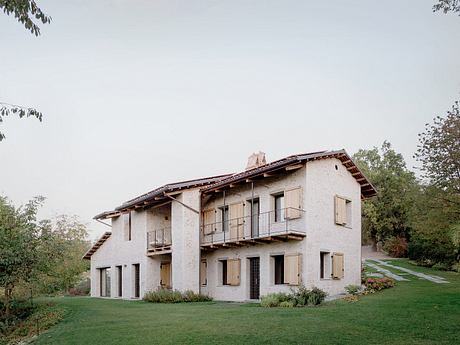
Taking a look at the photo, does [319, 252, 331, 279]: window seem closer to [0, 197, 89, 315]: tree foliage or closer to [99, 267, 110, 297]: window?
[0, 197, 89, 315]: tree foliage

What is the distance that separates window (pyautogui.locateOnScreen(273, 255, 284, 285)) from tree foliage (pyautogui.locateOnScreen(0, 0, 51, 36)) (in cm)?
1766

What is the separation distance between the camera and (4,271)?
19969mm

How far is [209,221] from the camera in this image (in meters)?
27.3

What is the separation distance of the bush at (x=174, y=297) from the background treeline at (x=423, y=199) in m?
13.3

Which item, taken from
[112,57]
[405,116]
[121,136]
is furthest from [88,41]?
[405,116]

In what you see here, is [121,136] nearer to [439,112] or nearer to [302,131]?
[302,131]

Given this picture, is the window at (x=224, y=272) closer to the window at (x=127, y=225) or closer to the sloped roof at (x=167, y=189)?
the sloped roof at (x=167, y=189)

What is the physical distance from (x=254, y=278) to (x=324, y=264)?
3.69m

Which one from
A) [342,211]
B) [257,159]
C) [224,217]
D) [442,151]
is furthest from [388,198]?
[224,217]

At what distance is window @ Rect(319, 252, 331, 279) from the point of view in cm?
2280

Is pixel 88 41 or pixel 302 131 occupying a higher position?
pixel 88 41

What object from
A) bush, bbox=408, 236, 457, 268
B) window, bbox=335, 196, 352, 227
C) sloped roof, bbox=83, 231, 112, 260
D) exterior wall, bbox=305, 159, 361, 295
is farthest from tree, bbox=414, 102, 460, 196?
sloped roof, bbox=83, 231, 112, 260

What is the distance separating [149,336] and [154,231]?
53.2 feet

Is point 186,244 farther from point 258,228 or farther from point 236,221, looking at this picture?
point 258,228
